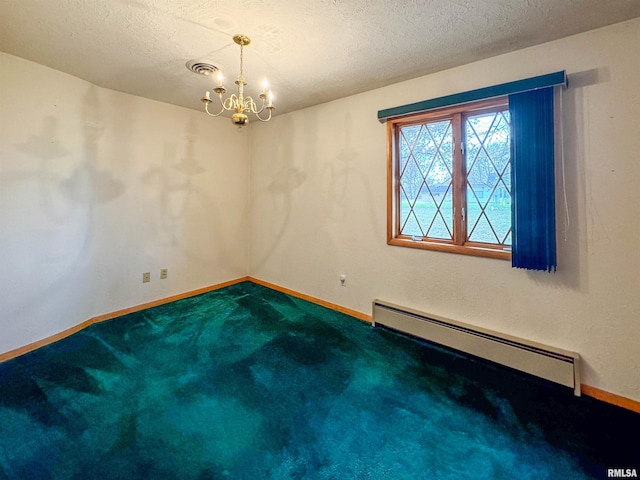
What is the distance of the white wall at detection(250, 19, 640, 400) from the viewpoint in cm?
187

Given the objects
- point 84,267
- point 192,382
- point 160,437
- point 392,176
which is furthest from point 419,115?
point 84,267

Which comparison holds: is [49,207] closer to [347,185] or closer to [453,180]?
[347,185]

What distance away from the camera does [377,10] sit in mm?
1745

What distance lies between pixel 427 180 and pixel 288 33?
1.67 meters

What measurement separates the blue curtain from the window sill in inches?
6.1

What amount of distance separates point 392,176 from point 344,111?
95 cm

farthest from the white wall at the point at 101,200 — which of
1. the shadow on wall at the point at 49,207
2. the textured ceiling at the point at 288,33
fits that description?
the textured ceiling at the point at 288,33

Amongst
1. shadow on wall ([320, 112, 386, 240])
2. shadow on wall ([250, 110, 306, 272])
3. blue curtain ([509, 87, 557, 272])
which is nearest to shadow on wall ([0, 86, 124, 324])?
shadow on wall ([250, 110, 306, 272])

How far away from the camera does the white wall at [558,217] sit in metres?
1.87

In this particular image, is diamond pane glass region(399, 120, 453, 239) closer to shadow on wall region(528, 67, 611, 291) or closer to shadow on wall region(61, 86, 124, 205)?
shadow on wall region(528, 67, 611, 291)

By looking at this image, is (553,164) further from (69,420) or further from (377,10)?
(69,420)

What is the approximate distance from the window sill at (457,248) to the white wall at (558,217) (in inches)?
2.1

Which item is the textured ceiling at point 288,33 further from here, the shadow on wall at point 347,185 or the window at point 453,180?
the shadow on wall at point 347,185

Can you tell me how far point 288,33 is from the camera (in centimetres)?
197
